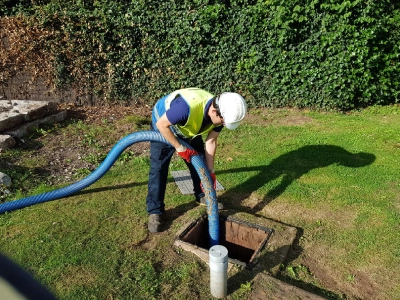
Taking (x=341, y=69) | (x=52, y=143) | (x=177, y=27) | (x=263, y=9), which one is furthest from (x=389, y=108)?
(x=52, y=143)

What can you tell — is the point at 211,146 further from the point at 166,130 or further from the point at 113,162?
the point at 113,162

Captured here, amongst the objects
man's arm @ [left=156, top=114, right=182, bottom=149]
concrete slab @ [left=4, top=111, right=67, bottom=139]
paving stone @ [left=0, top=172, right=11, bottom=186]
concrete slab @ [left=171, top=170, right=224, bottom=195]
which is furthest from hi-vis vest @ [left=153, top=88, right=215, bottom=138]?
concrete slab @ [left=4, top=111, right=67, bottom=139]

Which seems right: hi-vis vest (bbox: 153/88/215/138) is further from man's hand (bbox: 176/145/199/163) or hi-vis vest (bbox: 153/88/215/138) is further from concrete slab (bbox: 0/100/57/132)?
concrete slab (bbox: 0/100/57/132)

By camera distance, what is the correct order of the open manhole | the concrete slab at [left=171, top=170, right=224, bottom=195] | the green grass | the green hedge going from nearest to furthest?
the green grass, the open manhole, the concrete slab at [left=171, top=170, right=224, bottom=195], the green hedge

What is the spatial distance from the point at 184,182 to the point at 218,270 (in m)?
2.25

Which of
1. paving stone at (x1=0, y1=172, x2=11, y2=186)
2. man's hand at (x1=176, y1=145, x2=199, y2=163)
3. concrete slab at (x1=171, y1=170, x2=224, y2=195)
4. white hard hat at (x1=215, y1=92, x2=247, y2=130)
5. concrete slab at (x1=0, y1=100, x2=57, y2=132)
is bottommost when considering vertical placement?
concrete slab at (x1=171, y1=170, x2=224, y2=195)

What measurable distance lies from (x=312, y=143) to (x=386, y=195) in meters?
1.84

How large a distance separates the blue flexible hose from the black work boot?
559 millimetres

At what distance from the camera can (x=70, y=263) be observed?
3.30 metres

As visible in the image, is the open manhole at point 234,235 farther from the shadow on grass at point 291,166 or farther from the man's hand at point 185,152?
the man's hand at point 185,152

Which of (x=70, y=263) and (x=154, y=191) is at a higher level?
(x=154, y=191)

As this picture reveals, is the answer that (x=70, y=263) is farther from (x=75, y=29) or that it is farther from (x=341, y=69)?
(x=341, y=69)

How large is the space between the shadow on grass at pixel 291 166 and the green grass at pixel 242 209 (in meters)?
0.02

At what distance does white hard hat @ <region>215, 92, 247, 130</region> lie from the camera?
3174 millimetres
